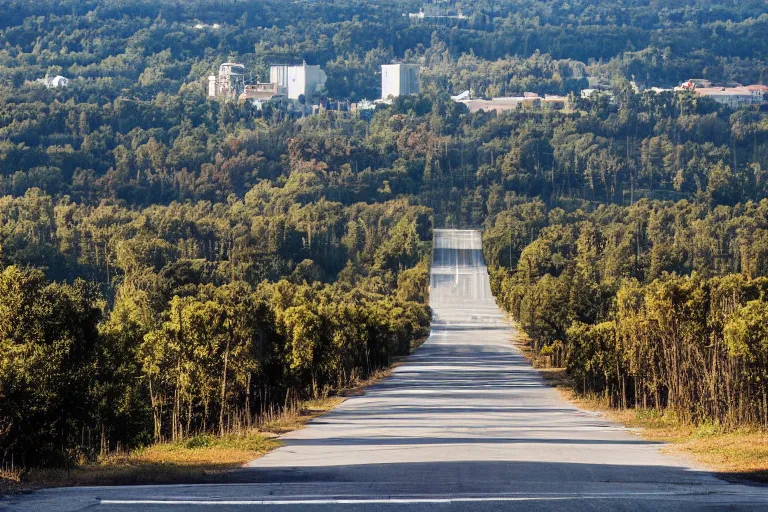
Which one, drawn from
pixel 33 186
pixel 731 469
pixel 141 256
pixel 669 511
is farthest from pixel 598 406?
pixel 33 186

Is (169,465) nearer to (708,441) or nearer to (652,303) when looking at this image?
(708,441)

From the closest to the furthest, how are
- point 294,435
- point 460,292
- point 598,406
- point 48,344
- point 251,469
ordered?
point 251,469, point 48,344, point 294,435, point 598,406, point 460,292

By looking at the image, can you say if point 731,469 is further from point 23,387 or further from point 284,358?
point 284,358

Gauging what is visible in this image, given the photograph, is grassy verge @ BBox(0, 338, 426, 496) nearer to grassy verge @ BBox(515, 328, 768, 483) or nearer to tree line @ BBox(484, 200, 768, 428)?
grassy verge @ BBox(515, 328, 768, 483)

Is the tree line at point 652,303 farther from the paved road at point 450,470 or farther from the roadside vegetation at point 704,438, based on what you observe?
the paved road at point 450,470

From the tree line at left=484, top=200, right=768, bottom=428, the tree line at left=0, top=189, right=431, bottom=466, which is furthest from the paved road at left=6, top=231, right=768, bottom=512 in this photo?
the tree line at left=0, top=189, right=431, bottom=466

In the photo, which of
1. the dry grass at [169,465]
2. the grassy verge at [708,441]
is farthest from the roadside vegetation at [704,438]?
the dry grass at [169,465]
